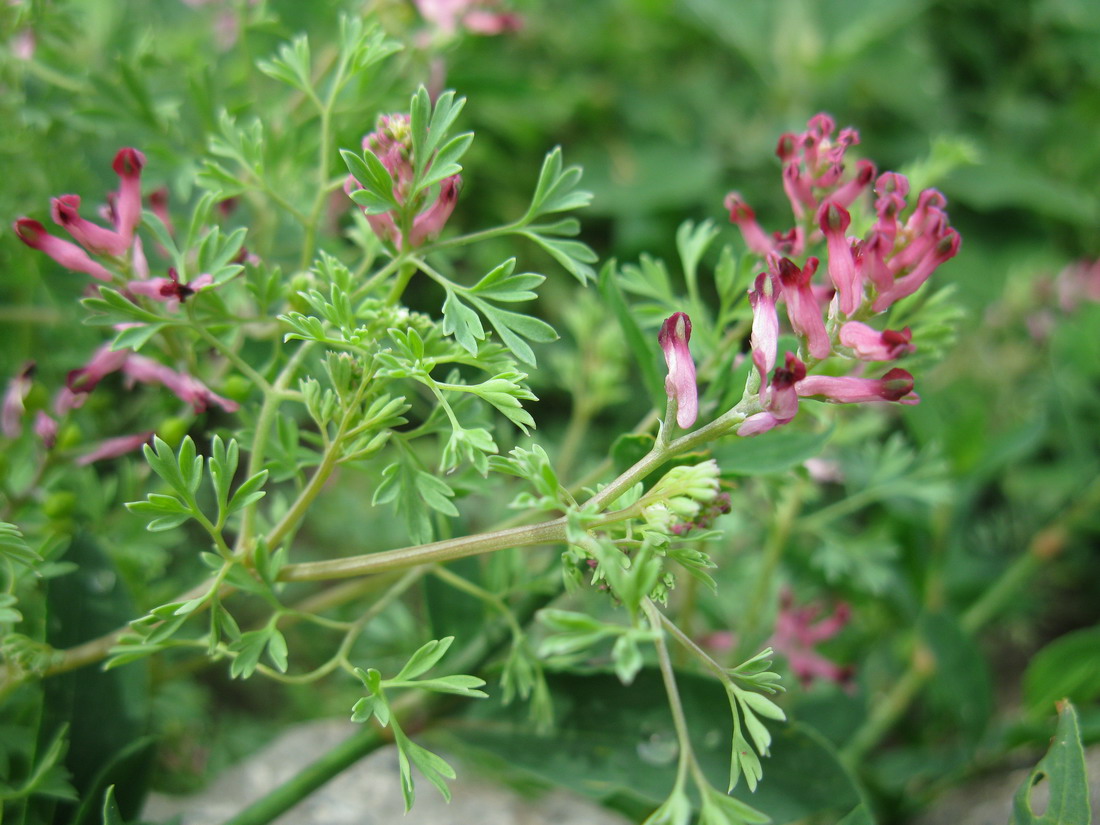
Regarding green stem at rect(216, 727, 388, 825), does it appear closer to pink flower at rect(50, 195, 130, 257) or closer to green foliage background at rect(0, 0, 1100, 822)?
green foliage background at rect(0, 0, 1100, 822)

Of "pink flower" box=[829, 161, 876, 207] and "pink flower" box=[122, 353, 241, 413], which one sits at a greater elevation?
"pink flower" box=[829, 161, 876, 207]

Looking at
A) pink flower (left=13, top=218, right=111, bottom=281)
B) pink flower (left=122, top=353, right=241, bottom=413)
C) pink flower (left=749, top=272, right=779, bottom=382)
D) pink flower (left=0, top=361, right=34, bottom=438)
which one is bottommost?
pink flower (left=0, top=361, right=34, bottom=438)

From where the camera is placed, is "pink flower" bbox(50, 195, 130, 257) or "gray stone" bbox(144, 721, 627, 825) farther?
"gray stone" bbox(144, 721, 627, 825)

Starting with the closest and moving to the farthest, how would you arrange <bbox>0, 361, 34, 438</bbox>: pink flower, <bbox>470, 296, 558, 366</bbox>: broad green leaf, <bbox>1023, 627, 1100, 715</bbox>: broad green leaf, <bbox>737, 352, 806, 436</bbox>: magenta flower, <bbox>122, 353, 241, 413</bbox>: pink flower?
<bbox>737, 352, 806, 436</bbox>: magenta flower
<bbox>470, 296, 558, 366</bbox>: broad green leaf
<bbox>122, 353, 241, 413</bbox>: pink flower
<bbox>0, 361, 34, 438</bbox>: pink flower
<bbox>1023, 627, 1100, 715</bbox>: broad green leaf

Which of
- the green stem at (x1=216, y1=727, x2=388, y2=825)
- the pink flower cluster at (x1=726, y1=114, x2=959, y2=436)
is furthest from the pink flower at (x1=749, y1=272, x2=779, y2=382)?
the green stem at (x1=216, y1=727, x2=388, y2=825)

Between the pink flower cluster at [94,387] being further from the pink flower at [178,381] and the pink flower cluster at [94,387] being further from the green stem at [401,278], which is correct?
the green stem at [401,278]

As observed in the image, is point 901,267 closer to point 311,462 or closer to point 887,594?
point 311,462

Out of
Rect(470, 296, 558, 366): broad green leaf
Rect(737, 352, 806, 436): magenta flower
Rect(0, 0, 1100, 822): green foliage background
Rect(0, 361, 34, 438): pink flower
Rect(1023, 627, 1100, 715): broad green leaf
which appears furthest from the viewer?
Rect(1023, 627, 1100, 715): broad green leaf
